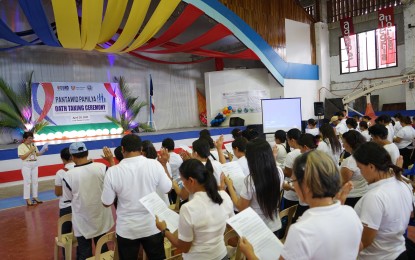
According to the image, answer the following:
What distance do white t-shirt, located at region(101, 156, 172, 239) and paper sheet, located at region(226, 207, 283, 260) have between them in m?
1.04

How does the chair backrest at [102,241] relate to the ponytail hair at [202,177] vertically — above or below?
below

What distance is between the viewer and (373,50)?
486 inches

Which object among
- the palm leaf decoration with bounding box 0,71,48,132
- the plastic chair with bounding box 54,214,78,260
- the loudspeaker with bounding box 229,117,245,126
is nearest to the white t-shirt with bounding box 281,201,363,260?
the plastic chair with bounding box 54,214,78,260

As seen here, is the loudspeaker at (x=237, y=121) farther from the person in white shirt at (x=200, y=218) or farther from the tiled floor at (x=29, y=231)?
the person in white shirt at (x=200, y=218)

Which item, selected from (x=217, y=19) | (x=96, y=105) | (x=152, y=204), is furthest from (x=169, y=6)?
(x=152, y=204)

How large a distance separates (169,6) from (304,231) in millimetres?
6588

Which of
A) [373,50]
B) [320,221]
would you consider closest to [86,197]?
[320,221]

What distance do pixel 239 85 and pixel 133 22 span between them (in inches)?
221

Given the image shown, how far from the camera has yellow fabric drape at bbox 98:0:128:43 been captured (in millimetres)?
6715

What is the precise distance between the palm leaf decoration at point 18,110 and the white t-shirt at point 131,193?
7.46 m

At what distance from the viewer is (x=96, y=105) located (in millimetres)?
10305

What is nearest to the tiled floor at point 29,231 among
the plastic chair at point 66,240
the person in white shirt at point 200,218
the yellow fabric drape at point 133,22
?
the plastic chair at point 66,240

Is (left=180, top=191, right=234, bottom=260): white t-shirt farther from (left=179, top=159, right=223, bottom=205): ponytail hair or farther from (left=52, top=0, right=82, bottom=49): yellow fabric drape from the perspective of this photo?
(left=52, top=0, right=82, bottom=49): yellow fabric drape

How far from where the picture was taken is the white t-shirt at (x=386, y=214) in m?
1.60
